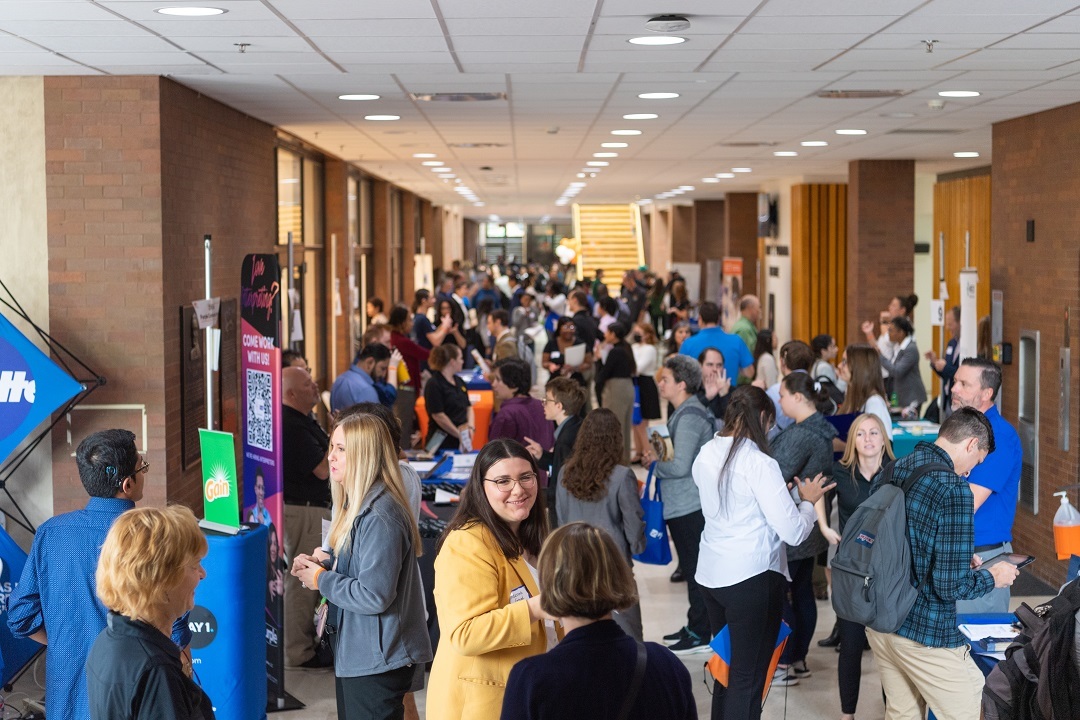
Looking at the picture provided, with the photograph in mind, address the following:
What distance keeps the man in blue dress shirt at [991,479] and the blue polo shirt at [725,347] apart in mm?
4601

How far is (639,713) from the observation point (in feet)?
8.12

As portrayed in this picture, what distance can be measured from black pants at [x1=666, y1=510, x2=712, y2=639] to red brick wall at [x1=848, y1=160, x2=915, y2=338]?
26.6 ft

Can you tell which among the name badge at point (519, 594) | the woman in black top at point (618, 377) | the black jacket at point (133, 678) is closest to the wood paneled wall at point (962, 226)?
the woman in black top at point (618, 377)

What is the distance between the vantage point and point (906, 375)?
10.1 meters

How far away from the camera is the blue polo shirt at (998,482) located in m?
5.05

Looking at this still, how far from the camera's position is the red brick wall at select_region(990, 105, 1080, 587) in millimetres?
7809

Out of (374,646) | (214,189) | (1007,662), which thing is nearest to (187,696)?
(374,646)

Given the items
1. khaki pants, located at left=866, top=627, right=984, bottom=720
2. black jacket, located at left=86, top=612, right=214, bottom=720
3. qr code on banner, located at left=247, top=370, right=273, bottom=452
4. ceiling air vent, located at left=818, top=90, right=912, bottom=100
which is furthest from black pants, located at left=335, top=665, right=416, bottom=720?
ceiling air vent, located at left=818, top=90, right=912, bottom=100

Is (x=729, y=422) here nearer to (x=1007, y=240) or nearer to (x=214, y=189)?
(x=214, y=189)

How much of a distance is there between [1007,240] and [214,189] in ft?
19.2

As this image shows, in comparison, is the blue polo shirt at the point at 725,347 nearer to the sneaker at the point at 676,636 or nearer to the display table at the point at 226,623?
the sneaker at the point at 676,636

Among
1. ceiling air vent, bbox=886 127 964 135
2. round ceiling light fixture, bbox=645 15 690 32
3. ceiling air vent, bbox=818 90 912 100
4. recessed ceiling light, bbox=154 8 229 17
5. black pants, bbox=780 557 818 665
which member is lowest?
black pants, bbox=780 557 818 665

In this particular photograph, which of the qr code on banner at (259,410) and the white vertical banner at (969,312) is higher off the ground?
the white vertical banner at (969,312)

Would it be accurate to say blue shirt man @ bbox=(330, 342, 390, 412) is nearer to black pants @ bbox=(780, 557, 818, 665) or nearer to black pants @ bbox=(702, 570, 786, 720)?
black pants @ bbox=(780, 557, 818, 665)
